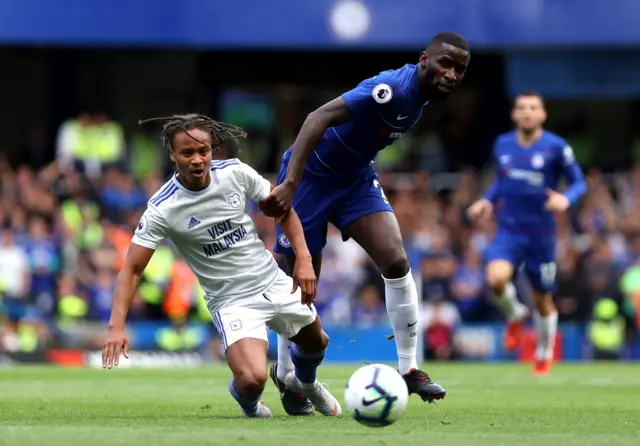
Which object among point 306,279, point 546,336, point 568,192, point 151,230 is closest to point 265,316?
point 306,279

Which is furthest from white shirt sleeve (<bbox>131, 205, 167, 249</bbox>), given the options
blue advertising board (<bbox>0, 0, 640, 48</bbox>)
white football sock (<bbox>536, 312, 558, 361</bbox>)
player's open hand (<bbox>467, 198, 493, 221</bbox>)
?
blue advertising board (<bbox>0, 0, 640, 48</bbox>)

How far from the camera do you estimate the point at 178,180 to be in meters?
8.38

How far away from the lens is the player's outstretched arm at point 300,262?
7988 millimetres

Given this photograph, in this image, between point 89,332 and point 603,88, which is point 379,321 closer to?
point 89,332

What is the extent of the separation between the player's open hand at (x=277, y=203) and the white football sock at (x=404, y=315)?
1.19 m

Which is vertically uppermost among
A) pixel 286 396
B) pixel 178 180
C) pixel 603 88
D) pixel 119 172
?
pixel 603 88

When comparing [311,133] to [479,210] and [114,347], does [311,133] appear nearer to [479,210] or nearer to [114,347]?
[114,347]

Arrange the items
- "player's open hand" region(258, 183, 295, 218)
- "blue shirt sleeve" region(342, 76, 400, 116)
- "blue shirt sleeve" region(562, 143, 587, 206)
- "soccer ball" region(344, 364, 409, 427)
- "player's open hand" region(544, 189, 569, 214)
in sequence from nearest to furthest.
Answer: "soccer ball" region(344, 364, 409, 427) → "player's open hand" region(258, 183, 295, 218) → "blue shirt sleeve" region(342, 76, 400, 116) → "player's open hand" region(544, 189, 569, 214) → "blue shirt sleeve" region(562, 143, 587, 206)

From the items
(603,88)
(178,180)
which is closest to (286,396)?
(178,180)

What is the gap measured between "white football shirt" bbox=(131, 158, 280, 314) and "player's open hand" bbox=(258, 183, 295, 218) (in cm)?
18

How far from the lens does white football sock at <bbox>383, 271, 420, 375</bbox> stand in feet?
30.0

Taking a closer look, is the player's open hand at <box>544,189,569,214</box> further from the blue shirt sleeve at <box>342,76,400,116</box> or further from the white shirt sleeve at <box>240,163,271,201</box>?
the white shirt sleeve at <box>240,163,271,201</box>

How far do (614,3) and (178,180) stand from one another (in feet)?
49.9

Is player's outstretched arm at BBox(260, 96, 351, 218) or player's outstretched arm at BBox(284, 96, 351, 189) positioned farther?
player's outstretched arm at BBox(284, 96, 351, 189)
